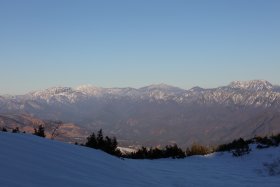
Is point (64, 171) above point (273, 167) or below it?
below

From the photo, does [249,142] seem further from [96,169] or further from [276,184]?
[96,169]

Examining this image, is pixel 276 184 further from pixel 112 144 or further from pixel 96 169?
pixel 112 144

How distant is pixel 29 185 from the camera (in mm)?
8164

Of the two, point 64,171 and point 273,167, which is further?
point 273,167

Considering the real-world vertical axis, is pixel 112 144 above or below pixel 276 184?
above

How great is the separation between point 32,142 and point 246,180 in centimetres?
962

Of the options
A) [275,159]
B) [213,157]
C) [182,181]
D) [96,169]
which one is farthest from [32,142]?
[213,157]

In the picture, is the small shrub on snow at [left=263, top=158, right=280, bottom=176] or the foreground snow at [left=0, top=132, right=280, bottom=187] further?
the small shrub on snow at [left=263, top=158, right=280, bottom=176]

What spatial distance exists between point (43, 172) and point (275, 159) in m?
17.6

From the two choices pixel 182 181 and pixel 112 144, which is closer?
pixel 182 181

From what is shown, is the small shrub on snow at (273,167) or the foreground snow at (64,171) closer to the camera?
the foreground snow at (64,171)

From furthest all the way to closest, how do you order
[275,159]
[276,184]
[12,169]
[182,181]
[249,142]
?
[249,142], [275,159], [276,184], [182,181], [12,169]

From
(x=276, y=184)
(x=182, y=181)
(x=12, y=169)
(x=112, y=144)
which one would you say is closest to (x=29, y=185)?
(x=12, y=169)

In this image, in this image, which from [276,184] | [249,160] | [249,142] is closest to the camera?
[276,184]
